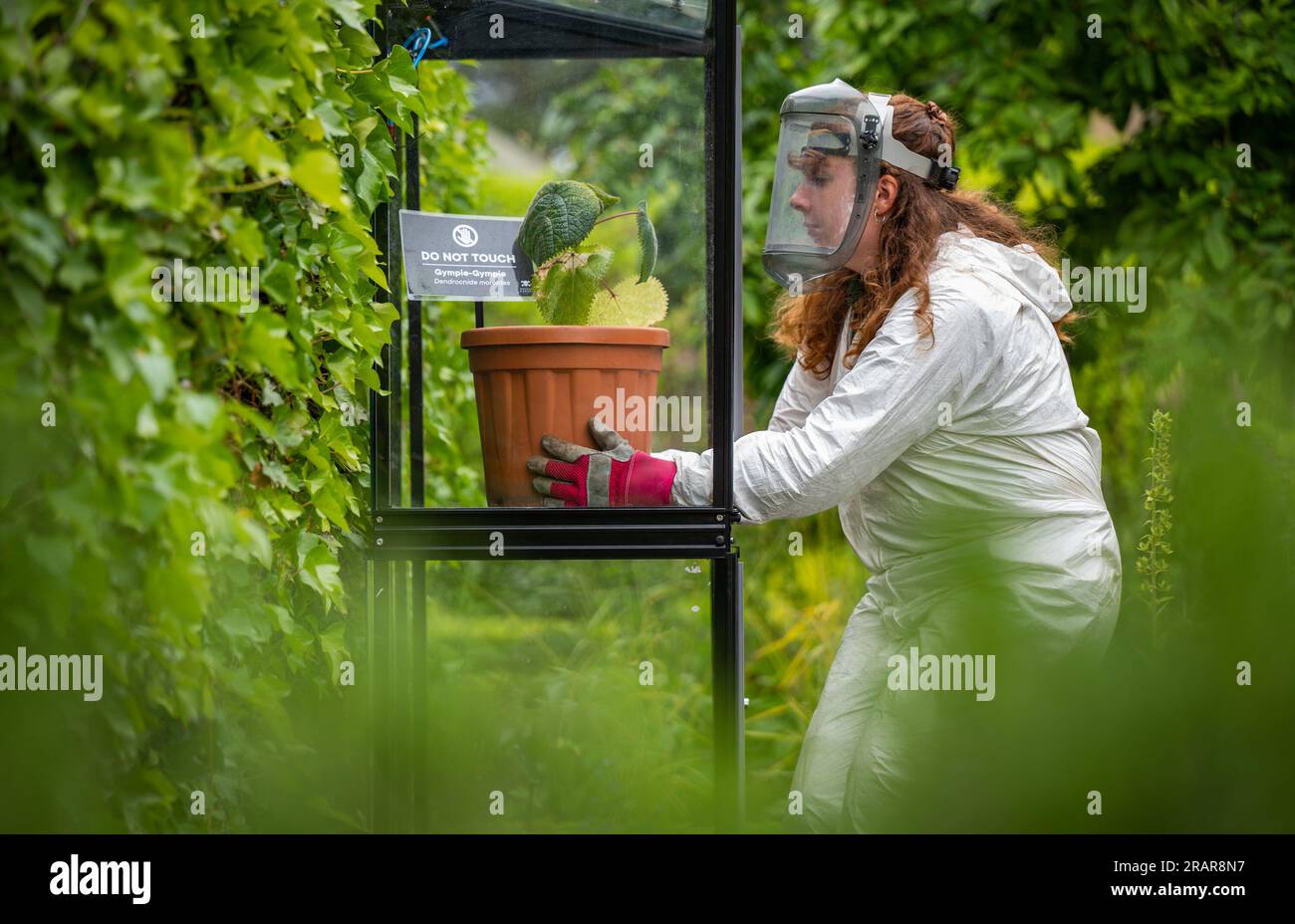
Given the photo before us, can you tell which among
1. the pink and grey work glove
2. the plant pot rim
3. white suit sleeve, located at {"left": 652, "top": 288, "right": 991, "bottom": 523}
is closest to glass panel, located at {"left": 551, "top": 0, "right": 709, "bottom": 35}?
the plant pot rim

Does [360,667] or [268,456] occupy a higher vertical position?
[268,456]

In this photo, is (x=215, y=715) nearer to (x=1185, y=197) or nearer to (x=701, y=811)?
(x=701, y=811)

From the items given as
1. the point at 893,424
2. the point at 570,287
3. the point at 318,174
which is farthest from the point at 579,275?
the point at 318,174

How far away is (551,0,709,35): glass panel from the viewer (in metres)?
2.32

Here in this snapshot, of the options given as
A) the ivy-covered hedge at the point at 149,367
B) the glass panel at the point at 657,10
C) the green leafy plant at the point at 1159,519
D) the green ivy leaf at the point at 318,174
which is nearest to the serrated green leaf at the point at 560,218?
the glass panel at the point at 657,10

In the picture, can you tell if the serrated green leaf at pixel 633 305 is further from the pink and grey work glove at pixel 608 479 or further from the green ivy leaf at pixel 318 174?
the green ivy leaf at pixel 318 174

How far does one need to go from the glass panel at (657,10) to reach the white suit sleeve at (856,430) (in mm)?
681

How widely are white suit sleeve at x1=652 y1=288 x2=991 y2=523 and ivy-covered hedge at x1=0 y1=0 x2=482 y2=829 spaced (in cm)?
78

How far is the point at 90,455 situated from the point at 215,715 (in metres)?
0.54

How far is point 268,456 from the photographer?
6.24 feet

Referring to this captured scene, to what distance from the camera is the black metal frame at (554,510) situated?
2.16m

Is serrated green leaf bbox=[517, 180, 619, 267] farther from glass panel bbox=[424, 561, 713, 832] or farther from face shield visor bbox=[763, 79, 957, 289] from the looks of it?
glass panel bbox=[424, 561, 713, 832]

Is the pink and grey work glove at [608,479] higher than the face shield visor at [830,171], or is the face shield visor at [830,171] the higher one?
the face shield visor at [830,171]
